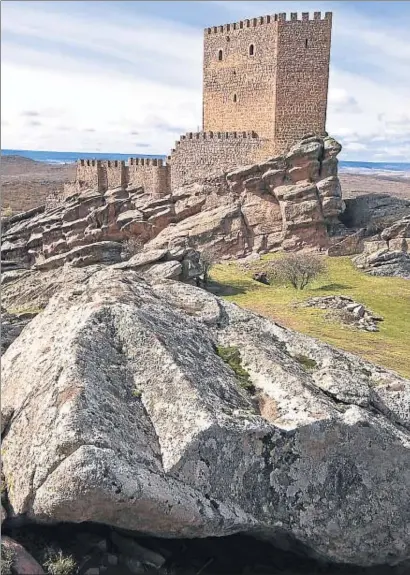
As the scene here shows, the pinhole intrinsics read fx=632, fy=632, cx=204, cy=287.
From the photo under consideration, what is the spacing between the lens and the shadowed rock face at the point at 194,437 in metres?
6.57

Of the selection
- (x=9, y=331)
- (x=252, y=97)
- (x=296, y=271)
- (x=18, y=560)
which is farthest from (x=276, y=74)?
(x=18, y=560)

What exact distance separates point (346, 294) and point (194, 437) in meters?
27.5

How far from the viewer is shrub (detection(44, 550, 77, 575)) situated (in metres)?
6.70

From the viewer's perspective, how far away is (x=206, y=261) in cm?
3831

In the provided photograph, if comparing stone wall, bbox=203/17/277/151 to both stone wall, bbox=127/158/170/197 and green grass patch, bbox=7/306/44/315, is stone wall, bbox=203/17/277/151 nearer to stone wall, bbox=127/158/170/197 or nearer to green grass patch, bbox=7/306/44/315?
stone wall, bbox=127/158/170/197

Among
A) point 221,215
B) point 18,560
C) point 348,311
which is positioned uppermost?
point 221,215

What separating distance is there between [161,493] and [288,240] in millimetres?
40662

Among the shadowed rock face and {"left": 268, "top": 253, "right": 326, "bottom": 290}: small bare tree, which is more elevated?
the shadowed rock face

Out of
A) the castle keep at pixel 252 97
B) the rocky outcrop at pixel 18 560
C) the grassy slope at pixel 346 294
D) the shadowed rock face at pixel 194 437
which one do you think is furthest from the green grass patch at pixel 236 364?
the castle keep at pixel 252 97

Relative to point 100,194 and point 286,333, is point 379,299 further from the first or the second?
point 100,194

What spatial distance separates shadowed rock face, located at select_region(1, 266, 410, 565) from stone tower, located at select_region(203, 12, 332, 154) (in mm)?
39517

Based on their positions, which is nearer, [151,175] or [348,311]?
[348,311]

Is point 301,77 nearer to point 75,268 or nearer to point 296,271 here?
point 296,271

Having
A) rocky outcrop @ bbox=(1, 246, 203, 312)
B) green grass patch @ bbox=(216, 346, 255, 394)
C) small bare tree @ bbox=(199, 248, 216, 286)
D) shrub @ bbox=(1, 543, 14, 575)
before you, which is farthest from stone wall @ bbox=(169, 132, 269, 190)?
shrub @ bbox=(1, 543, 14, 575)
